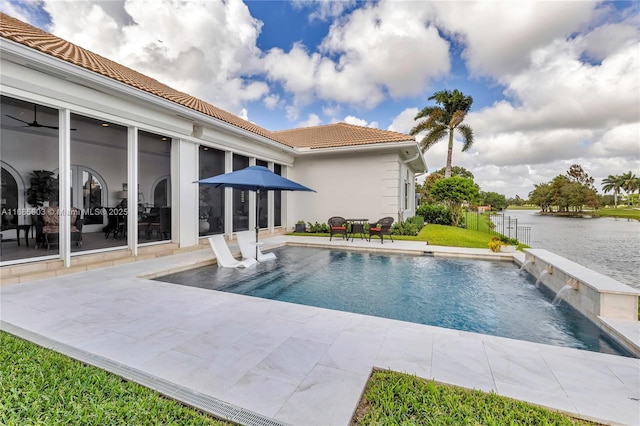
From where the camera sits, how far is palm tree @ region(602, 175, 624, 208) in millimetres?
49328

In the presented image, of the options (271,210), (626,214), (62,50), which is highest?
(62,50)

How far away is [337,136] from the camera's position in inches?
628

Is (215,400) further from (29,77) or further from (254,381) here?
(29,77)

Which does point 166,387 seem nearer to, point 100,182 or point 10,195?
point 10,195

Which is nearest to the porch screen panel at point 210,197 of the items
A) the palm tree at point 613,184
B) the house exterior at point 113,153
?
the house exterior at point 113,153

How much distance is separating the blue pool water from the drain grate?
2.77 metres

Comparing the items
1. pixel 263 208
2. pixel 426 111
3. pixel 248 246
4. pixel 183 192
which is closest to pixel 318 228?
pixel 263 208

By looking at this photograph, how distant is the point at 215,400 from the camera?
7.32 ft

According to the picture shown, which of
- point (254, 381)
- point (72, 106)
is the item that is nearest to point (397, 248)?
point (254, 381)

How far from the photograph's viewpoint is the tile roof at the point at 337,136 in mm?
13328

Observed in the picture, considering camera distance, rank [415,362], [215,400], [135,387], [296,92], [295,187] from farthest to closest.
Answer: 1. [296,92]
2. [295,187]
3. [415,362]
4. [135,387]
5. [215,400]

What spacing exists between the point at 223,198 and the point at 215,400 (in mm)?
9232

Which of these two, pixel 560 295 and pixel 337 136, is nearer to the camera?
pixel 560 295

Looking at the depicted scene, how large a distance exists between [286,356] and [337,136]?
567 inches
